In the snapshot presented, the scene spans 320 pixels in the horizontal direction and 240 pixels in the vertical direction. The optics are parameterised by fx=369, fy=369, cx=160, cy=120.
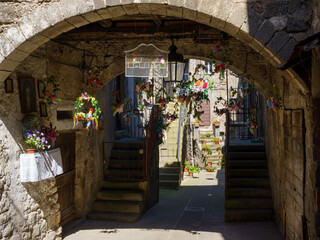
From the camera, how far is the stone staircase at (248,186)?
7.58 meters

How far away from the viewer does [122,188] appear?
8.76 meters

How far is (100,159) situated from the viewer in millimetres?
8836

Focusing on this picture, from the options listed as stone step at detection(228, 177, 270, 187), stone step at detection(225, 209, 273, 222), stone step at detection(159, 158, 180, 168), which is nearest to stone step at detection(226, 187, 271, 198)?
stone step at detection(228, 177, 270, 187)

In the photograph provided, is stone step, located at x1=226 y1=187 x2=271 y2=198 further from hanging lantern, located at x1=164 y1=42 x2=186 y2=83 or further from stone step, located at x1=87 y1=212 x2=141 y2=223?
hanging lantern, located at x1=164 y1=42 x2=186 y2=83

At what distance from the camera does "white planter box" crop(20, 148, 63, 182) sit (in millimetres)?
5402

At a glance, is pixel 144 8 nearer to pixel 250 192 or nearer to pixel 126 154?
pixel 250 192

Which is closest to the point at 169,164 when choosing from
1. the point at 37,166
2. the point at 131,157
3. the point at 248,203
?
the point at 131,157

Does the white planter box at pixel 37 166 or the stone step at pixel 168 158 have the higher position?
the white planter box at pixel 37 166

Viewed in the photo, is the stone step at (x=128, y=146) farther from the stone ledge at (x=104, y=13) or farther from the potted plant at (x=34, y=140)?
the stone ledge at (x=104, y=13)

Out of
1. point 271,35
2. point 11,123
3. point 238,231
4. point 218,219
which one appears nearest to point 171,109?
point 218,219

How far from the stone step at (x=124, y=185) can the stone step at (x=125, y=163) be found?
0.52 m

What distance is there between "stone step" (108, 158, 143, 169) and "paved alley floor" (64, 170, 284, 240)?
3.81 feet

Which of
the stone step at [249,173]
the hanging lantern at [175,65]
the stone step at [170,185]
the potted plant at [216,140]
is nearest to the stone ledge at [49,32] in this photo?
the hanging lantern at [175,65]

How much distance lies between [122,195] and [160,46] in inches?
136
